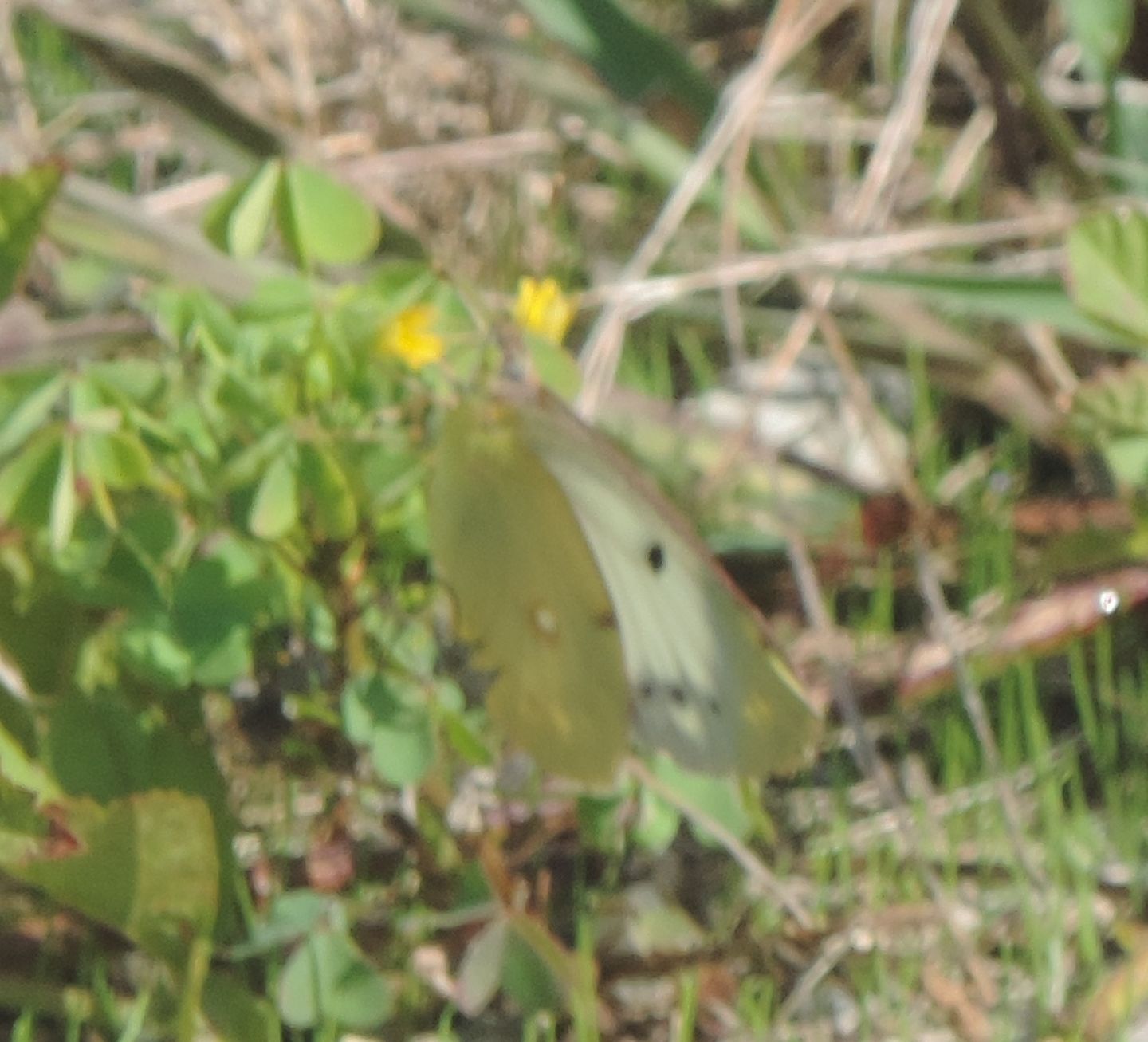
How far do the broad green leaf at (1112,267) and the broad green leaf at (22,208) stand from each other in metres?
0.77

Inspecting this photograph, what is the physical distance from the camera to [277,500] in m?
0.99

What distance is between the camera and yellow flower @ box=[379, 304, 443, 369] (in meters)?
1.05

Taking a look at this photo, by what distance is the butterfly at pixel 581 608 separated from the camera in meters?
0.94

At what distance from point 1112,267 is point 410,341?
573 millimetres

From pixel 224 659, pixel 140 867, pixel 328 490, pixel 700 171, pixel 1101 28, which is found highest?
pixel 1101 28

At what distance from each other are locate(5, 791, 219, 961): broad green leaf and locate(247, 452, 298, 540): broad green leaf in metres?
0.18

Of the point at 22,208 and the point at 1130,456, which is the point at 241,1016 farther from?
the point at 1130,456

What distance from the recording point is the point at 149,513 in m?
1.04

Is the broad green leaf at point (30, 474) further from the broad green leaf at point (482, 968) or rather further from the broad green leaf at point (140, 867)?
the broad green leaf at point (482, 968)

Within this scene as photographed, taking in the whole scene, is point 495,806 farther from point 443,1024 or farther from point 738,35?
point 738,35

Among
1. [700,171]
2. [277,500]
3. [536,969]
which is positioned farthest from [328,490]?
[700,171]

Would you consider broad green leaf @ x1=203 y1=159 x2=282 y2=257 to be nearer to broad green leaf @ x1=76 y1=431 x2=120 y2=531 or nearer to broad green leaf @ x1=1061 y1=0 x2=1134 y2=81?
broad green leaf @ x1=76 y1=431 x2=120 y2=531

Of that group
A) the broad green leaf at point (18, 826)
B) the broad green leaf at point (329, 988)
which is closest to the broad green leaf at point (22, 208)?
the broad green leaf at point (18, 826)

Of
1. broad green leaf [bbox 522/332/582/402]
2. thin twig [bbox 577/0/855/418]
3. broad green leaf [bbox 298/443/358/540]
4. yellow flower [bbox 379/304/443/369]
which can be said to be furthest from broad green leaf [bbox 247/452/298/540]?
thin twig [bbox 577/0/855/418]
